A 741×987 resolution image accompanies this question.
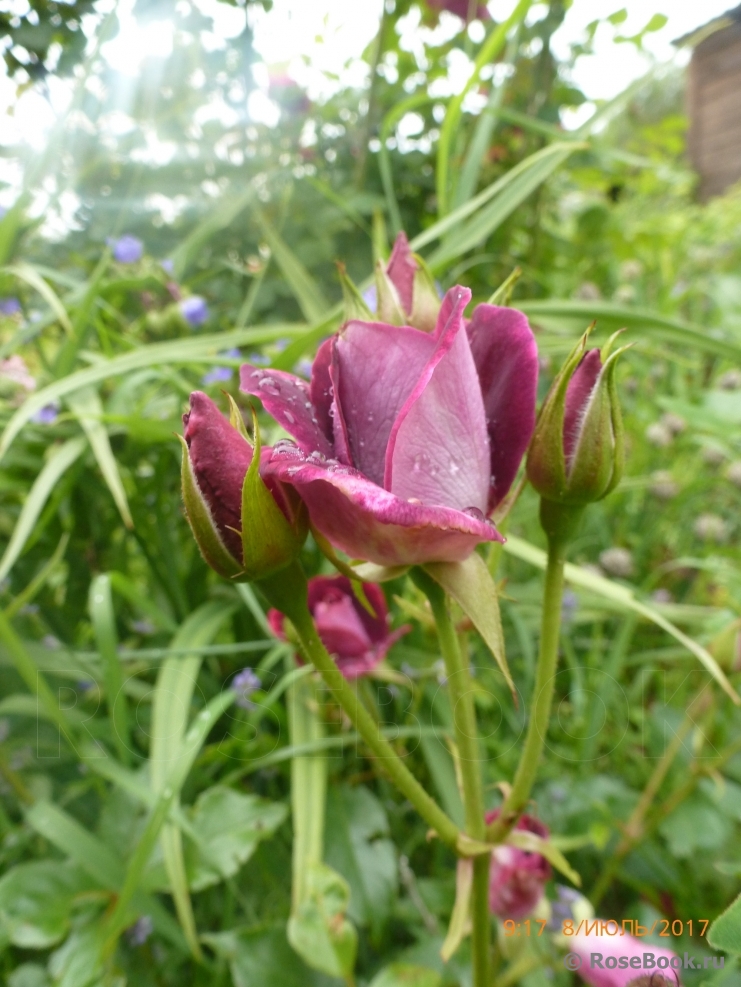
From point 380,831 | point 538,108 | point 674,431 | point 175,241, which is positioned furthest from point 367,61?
point 380,831

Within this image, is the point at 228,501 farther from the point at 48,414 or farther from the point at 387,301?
the point at 48,414

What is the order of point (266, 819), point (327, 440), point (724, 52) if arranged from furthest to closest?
1. point (724, 52)
2. point (266, 819)
3. point (327, 440)

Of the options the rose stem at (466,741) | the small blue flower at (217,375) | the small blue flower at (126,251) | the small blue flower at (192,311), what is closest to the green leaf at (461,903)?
the rose stem at (466,741)

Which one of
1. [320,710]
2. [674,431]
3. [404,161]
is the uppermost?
[404,161]

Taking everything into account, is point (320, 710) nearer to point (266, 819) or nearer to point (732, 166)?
point (266, 819)

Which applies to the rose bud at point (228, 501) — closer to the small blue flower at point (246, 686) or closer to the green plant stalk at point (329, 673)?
the green plant stalk at point (329, 673)

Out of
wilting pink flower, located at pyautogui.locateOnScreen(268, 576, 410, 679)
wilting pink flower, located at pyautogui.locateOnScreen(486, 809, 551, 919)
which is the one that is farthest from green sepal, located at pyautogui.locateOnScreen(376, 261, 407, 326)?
wilting pink flower, located at pyautogui.locateOnScreen(486, 809, 551, 919)

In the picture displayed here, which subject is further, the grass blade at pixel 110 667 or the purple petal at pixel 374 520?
the grass blade at pixel 110 667
